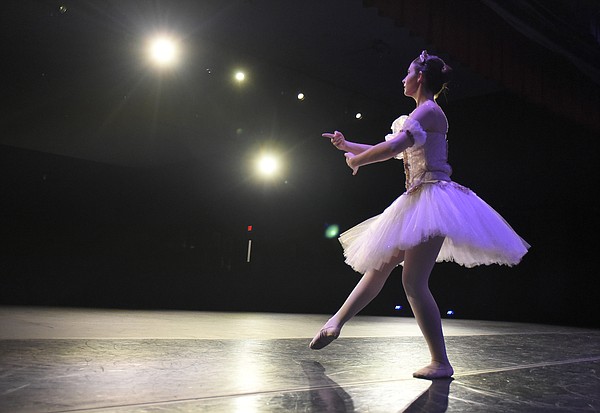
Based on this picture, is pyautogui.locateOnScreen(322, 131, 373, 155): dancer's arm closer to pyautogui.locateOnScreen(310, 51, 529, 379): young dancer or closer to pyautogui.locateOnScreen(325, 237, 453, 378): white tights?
pyautogui.locateOnScreen(310, 51, 529, 379): young dancer

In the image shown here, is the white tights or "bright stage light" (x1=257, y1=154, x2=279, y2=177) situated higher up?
"bright stage light" (x1=257, y1=154, x2=279, y2=177)

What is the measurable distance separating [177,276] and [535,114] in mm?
4729

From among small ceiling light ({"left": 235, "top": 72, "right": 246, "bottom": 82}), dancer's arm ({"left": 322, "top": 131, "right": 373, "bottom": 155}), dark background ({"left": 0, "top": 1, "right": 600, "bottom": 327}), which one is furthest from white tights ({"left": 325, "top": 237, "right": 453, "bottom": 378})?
small ceiling light ({"left": 235, "top": 72, "right": 246, "bottom": 82})

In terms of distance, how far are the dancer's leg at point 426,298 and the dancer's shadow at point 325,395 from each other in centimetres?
36

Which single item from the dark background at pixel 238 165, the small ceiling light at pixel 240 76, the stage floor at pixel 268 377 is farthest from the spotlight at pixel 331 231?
the stage floor at pixel 268 377

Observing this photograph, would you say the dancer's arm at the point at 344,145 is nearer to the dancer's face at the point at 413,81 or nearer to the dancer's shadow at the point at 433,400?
the dancer's face at the point at 413,81

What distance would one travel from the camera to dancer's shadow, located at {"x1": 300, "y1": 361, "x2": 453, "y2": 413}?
1.16 m

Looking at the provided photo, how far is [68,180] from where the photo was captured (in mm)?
5406

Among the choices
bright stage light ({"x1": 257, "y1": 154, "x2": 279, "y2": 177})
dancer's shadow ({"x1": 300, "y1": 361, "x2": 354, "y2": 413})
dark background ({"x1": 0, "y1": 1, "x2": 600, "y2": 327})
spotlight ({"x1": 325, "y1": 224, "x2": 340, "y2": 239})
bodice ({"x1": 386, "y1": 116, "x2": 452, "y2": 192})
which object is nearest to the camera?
dancer's shadow ({"x1": 300, "y1": 361, "x2": 354, "y2": 413})

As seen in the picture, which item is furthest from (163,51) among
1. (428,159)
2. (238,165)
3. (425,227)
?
(425,227)

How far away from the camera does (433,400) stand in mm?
1271

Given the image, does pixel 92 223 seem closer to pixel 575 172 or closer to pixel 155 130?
pixel 155 130

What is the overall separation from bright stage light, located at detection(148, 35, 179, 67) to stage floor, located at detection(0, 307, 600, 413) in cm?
334

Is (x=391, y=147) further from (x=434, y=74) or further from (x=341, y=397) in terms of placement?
(x=341, y=397)
